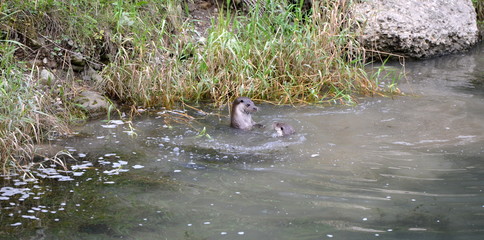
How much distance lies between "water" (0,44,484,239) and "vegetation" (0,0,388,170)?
0.63 m

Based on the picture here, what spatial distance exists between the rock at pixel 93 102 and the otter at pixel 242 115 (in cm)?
169

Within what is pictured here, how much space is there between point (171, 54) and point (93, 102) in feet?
5.56

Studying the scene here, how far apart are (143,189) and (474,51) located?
909 cm

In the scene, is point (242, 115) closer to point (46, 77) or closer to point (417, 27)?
point (46, 77)

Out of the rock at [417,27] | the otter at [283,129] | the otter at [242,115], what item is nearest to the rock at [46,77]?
the otter at [242,115]

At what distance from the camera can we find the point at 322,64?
8711 mm

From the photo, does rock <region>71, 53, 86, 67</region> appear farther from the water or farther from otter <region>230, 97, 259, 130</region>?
otter <region>230, 97, 259, 130</region>

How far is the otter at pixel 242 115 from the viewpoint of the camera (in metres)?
7.02

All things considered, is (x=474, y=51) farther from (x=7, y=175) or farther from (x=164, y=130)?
(x=7, y=175)

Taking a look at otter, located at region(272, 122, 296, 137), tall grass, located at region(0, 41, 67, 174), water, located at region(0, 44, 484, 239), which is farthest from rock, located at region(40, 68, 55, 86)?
otter, located at region(272, 122, 296, 137)

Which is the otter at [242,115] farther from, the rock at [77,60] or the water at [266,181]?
the rock at [77,60]

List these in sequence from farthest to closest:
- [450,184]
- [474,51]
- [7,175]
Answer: [474,51] → [7,175] → [450,184]

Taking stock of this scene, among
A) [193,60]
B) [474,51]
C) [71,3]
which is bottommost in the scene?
[474,51]

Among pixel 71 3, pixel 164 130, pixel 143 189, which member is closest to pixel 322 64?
pixel 164 130
